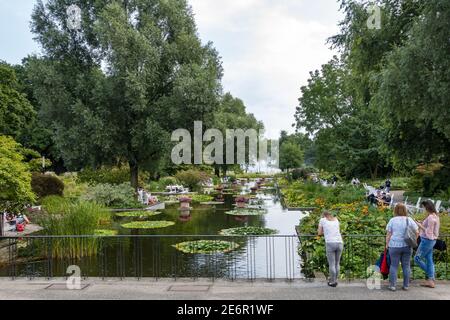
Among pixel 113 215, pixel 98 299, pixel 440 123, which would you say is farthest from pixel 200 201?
pixel 98 299

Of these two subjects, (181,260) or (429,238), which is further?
(181,260)

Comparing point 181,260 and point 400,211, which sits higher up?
point 400,211

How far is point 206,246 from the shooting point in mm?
15969

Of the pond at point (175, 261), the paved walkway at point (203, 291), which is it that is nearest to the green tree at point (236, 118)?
the pond at point (175, 261)

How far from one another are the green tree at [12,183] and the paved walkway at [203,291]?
4.69 metres

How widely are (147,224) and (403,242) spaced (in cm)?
1539

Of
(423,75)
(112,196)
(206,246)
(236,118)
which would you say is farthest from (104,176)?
(236,118)

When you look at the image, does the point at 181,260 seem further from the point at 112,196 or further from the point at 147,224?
the point at 112,196

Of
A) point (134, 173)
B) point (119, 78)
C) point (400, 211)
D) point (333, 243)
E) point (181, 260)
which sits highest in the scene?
point (119, 78)

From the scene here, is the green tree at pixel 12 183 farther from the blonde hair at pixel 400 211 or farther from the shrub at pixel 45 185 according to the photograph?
the shrub at pixel 45 185

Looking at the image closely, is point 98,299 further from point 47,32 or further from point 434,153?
point 47,32

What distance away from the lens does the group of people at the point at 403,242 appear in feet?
29.1

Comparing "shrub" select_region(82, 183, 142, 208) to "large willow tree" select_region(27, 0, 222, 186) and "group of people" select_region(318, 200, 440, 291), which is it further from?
"group of people" select_region(318, 200, 440, 291)

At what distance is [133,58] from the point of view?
29.9 m
